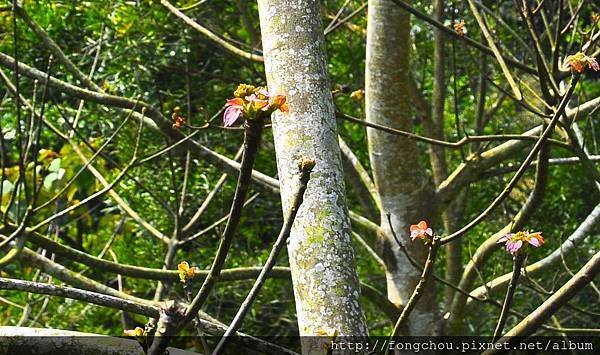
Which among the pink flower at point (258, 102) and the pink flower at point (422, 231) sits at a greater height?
the pink flower at point (258, 102)

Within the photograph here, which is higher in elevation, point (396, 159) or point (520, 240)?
point (396, 159)

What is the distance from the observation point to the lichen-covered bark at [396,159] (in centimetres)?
236

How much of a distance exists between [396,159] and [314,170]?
127 cm

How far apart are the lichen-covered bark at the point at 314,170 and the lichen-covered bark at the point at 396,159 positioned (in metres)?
1.07

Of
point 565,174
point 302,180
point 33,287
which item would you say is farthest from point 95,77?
point 302,180

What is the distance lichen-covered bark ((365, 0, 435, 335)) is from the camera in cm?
236

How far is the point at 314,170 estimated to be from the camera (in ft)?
3.84

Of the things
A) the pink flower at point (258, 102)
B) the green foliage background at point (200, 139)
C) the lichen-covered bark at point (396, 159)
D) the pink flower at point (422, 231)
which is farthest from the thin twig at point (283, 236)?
the green foliage background at point (200, 139)

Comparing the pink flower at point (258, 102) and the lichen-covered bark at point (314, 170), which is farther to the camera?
the lichen-covered bark at point (314, 170)

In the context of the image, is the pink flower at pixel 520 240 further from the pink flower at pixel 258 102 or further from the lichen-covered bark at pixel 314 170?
the pink flower at pixel 258 102

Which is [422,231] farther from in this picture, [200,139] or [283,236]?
[200,139]

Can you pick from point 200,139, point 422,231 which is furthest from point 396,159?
point 200,139

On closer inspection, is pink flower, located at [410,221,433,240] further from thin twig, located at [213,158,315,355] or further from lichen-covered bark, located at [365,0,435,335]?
lichen-covered bark, located at [365,0,435,335]

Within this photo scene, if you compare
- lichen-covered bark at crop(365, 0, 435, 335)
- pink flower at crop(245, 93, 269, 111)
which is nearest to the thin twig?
pink flower at crop(245, 93, 269, 111)
